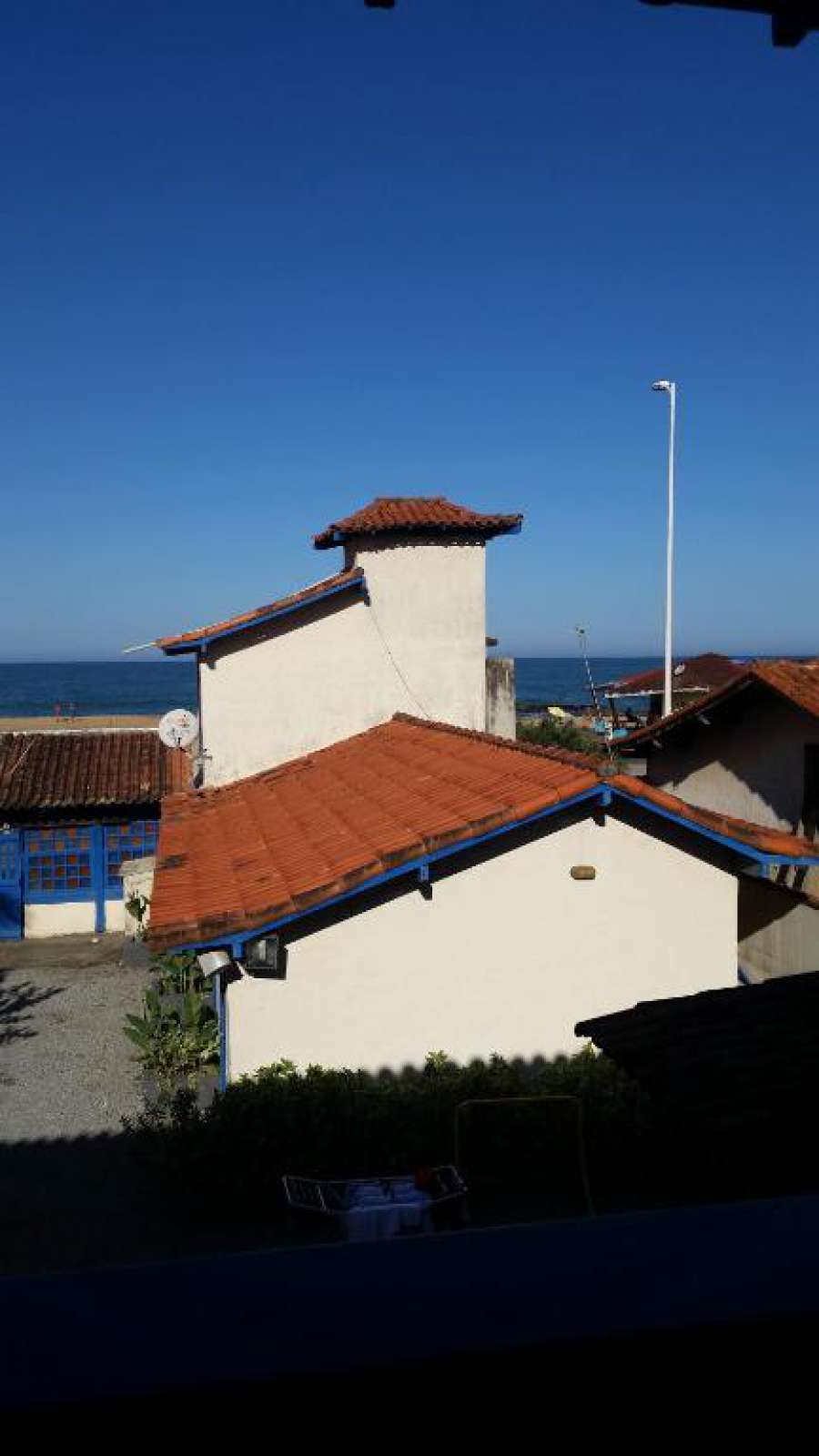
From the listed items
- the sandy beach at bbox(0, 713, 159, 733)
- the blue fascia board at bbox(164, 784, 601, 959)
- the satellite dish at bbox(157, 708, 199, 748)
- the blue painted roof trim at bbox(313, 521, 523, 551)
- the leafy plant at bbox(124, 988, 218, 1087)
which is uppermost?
the blue painted roof trim at bbox(313, 521, 523, 551)

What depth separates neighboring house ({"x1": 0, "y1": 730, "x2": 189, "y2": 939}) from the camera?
2019 cm

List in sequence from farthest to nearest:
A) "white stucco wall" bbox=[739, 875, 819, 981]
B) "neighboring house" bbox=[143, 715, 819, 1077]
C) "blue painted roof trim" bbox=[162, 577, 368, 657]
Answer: "blue painted roof trim" bbox=[162, 577, 368, 657] < "white stucco wall" bbox=[739, 875, 819, 981] < "neighboring house" bbox=[143, 715, 819, 1077]

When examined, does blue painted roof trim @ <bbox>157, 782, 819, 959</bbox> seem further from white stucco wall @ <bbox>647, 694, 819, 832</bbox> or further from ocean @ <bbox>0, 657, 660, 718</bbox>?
ocean @ <bbox>0, 657, 660, 718</bbox>

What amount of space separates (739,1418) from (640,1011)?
4.17 m

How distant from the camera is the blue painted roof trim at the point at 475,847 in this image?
897cm

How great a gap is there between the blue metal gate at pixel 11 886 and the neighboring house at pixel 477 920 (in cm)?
1091

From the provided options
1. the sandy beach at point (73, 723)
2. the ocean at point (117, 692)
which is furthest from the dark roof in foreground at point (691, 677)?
the ocean at point (117, 692)

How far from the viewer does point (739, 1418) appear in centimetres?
107

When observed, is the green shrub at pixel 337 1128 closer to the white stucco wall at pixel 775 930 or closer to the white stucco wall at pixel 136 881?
the white stucco wall at pixel 775 930

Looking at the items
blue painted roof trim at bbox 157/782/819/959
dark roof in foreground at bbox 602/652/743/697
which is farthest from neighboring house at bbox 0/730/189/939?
dark roof in foreground at bbox 602/652/743/697

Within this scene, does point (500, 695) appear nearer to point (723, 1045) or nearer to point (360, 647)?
point (360, 647)

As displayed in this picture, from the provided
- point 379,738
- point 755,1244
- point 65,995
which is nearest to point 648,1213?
point 755,1244

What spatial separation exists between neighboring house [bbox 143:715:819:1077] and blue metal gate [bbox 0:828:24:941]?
10912 mm

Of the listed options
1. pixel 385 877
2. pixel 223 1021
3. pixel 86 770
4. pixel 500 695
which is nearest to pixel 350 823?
pixel 385 877
